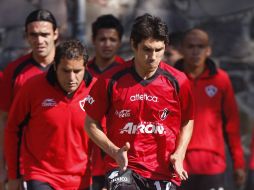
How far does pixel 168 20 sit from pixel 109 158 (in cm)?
329

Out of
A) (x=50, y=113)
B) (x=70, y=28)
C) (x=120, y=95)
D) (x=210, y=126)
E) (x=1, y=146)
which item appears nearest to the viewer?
(x=120, y=95)

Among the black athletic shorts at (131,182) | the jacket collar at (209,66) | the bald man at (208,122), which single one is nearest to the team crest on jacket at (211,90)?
the bald man at (208,122)

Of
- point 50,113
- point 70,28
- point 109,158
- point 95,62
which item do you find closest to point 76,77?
point 50,113

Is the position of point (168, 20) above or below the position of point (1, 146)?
above

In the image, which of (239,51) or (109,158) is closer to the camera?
(109,158)

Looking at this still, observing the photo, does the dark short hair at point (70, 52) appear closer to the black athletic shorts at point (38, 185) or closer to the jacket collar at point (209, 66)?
the black athletic shorts at point (38, 185)

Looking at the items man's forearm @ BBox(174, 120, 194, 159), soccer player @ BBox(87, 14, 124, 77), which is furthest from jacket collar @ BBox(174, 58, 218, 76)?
man's forearm @ BBox(174, 120, 194, 159)

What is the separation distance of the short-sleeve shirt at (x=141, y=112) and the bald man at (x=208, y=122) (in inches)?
67.4

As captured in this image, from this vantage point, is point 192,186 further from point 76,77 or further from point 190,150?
point 76,77

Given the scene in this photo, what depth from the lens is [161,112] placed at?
6.32m

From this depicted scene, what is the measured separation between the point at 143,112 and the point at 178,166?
44 cm

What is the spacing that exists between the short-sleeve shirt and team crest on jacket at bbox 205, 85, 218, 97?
5.82ft

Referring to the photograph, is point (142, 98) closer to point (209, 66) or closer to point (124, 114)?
point (124, 114)

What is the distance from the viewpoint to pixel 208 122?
8062 mm
